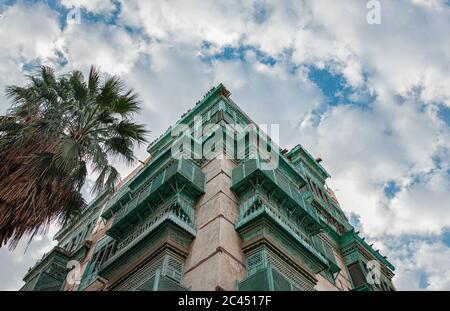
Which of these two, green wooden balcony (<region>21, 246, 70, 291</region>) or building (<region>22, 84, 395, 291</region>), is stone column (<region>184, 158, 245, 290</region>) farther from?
green wooden balcony (<region>21, 246, 70, 291</region>)

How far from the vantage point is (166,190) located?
33.6 ft

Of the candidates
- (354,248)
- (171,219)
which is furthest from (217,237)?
(354,248)

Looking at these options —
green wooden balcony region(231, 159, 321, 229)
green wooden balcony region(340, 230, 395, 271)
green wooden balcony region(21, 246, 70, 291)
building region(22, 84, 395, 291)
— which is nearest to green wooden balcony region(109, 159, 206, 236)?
building region(22, 84, 395, 291)

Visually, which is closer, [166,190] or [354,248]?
[166,190]

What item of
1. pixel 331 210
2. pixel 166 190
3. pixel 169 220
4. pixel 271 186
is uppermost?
pixel 331 210

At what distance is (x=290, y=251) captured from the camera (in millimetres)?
8930

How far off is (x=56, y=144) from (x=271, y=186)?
606 centimetres

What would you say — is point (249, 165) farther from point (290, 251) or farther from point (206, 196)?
point (290, 251)

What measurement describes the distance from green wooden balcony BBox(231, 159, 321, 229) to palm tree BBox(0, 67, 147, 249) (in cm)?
334

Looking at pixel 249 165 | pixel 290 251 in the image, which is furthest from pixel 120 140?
pixel 290 251

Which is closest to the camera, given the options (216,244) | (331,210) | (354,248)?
(216,244)

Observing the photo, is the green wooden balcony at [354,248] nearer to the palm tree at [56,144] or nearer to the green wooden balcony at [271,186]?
the green wooden balcony at [271,186]

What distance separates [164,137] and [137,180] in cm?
554

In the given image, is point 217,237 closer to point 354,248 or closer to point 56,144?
point 56,144
